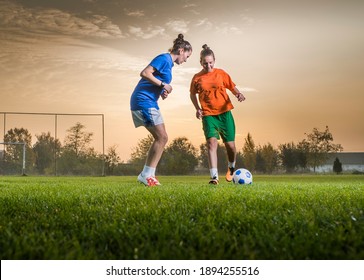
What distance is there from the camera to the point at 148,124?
643cm

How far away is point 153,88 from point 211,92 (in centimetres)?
Answer: 150

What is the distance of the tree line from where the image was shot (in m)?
21.5

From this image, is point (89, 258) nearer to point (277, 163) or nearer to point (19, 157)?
point (19, 157)

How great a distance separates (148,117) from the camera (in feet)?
21.0

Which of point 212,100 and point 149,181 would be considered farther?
point 212,100

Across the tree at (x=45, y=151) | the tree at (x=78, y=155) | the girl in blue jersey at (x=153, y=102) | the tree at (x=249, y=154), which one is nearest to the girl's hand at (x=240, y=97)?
the girl in blue jersey at (x=153, y=102)

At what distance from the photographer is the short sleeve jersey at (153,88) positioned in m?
6.47

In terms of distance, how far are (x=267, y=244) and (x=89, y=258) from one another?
80 centimetres

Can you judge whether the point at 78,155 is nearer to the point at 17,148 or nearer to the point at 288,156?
the point at 17,148

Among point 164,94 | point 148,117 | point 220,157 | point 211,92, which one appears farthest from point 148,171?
point 220,157

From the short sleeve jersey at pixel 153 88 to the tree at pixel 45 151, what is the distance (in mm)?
16028

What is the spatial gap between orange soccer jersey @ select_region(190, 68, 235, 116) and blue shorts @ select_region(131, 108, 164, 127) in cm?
147

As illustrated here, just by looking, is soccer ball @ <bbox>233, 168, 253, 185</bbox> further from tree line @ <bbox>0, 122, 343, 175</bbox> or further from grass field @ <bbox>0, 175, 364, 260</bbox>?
tree line @ <bbox>0, 122, 343, 175</bbox>
